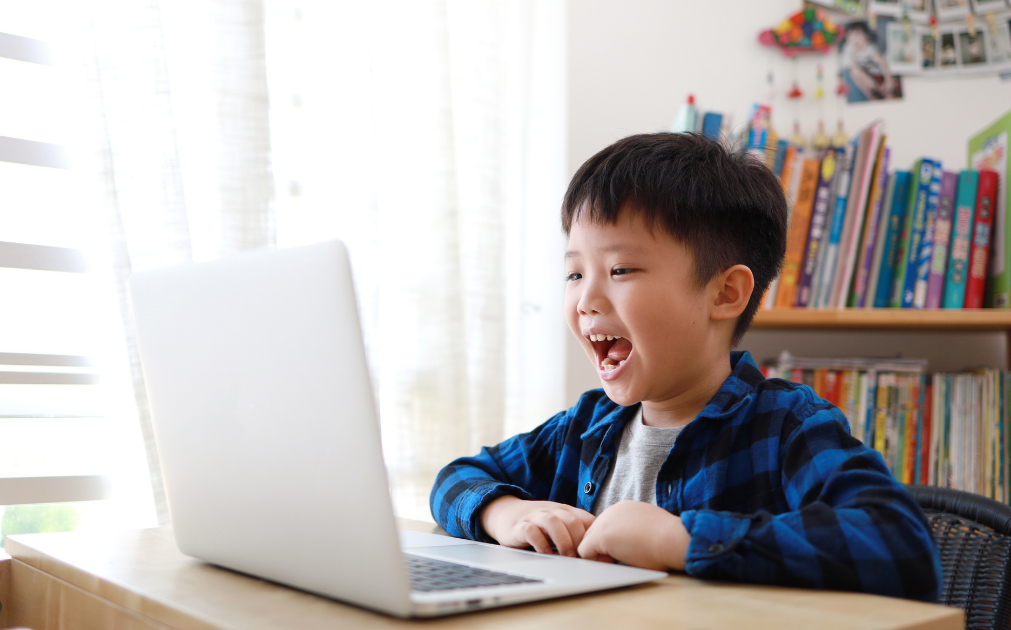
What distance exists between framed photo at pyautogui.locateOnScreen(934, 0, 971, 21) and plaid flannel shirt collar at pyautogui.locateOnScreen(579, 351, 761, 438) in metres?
1.27

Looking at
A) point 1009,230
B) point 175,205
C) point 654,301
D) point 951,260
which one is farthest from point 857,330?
point 175,205

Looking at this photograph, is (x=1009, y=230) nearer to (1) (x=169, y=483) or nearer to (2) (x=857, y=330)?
(2) (x=857, y=330)

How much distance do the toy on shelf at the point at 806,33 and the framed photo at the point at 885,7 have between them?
8 cm

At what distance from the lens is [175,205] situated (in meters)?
1.14

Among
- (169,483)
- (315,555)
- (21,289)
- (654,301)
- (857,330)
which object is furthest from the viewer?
(857,330)

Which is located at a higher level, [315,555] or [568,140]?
[568,140]

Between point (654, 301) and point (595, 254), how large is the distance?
0.29 feet

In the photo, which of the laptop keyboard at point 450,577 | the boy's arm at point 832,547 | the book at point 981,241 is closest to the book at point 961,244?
the book at point 981,241

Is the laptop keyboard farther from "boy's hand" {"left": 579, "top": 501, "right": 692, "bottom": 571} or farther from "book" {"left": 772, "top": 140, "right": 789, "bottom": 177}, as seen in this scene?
"book" {"left": 772, "top": 140, "right": 789, "bottom": 177}

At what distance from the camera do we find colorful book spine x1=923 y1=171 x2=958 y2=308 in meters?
1.54

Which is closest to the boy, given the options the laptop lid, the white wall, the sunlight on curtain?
the laptop lid

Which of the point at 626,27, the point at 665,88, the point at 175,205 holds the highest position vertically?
the point at 626,27

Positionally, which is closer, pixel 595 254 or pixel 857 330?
pixel 595 254

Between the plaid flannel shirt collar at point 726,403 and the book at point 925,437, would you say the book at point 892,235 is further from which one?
the plaid flannel shirt collar at point 726,403
